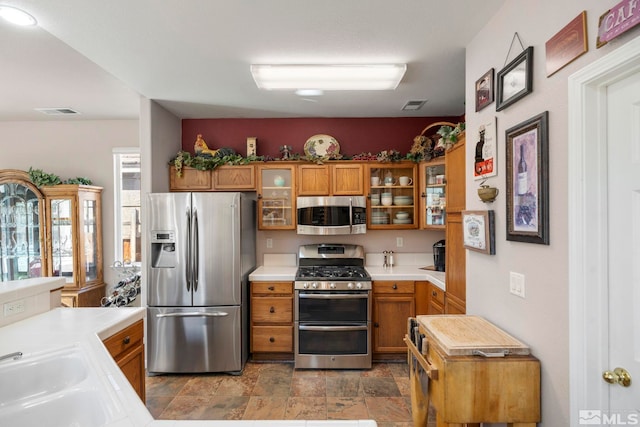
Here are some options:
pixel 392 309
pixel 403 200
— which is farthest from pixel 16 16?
pixel 392 309

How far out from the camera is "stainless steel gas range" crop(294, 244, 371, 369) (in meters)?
3.20

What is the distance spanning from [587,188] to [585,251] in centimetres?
23

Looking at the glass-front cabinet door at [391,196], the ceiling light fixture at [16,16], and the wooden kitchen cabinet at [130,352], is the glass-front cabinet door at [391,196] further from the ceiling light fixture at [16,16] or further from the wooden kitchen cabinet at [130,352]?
the ceiling light fixture at [16,16]

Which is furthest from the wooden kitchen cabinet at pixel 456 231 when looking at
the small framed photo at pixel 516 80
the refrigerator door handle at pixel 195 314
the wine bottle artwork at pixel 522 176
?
the refrigerator door handle at pixel 195 314

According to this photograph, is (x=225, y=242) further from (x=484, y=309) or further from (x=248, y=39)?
(x=484, y=309)

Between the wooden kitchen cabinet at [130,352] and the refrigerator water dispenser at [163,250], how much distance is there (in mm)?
1152

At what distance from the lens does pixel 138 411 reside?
3.09ft

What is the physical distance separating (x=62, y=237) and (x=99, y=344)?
3.12m

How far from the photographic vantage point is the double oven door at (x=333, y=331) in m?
3.20

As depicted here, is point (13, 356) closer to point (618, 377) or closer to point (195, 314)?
point (195, 314)

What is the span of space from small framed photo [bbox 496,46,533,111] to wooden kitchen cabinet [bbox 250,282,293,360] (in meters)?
2.42

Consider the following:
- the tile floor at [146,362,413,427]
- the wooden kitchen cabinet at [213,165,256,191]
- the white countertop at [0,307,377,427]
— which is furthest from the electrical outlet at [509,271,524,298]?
the wooden kitchen cabinet at [213,165,256,191]

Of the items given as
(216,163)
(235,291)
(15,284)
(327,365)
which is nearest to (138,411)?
(15,284)

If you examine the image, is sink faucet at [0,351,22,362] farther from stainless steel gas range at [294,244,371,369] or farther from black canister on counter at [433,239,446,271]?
black canister on counter at [433,239,446,271]
